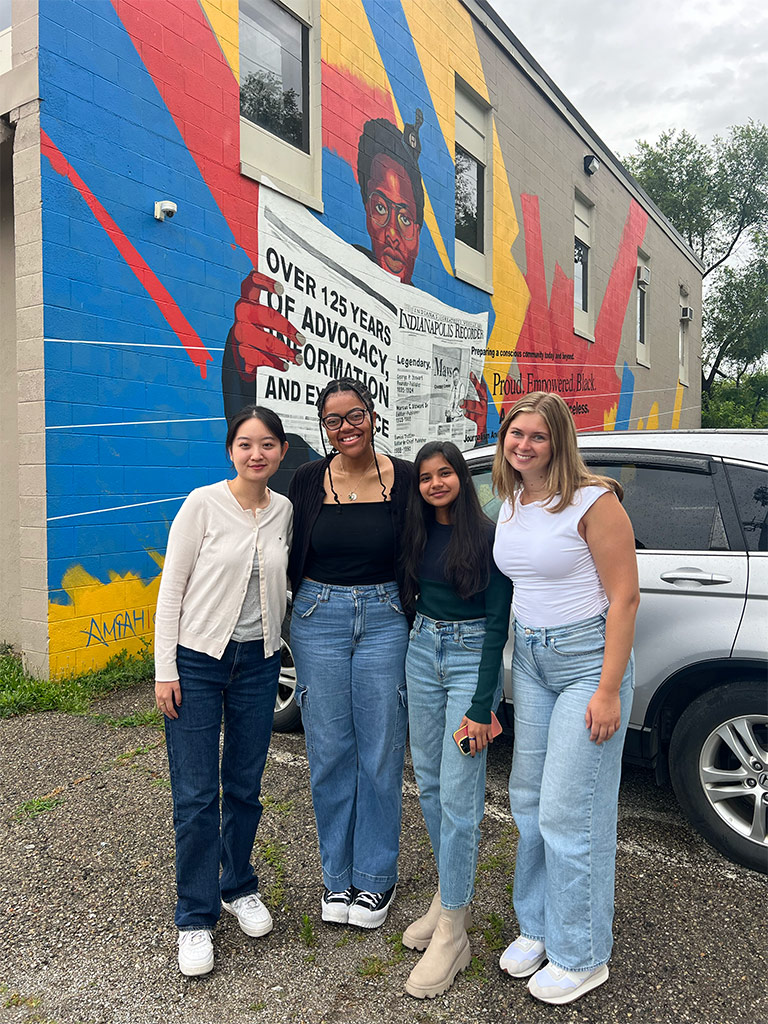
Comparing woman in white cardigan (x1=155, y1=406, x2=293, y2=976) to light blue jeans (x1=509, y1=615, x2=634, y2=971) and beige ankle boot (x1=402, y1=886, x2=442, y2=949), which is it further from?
light blue jeans (x1=509, y1=615, x2=634, y2=971)

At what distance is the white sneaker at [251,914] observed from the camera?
2.55 meters

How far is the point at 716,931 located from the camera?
2.63m

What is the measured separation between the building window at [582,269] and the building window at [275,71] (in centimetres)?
826

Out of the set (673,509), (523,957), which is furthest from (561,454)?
(523,957)

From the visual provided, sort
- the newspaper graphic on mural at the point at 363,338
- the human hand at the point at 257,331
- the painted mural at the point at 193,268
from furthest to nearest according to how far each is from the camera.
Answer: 1. the newspaper graphic on mural at the point at 363,338
2. the human hand at the point at 257,331
3. the painted mural at the point at 193,268

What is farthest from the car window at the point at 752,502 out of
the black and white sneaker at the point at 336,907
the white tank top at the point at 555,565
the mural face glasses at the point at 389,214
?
the mural face glasses at the point at 389,214

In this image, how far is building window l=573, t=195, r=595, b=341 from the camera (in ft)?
48.1

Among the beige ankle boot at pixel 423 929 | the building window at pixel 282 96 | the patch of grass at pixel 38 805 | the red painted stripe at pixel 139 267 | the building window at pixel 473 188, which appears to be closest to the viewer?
the beige ankle boot at pixel 423 929

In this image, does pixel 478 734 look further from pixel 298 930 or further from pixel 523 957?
pixel 298 930

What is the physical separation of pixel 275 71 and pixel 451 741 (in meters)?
7.16

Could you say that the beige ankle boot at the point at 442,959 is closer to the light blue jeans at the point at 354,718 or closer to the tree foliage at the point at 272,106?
the light blue jeans at the point at 354,718

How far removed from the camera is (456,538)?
239cm

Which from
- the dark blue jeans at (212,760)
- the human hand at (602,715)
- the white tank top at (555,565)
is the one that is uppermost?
the white tank top at (555,565)

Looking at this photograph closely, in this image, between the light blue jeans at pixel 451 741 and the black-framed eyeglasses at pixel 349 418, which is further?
the black-framed eyeglasses at pixel 349 418
